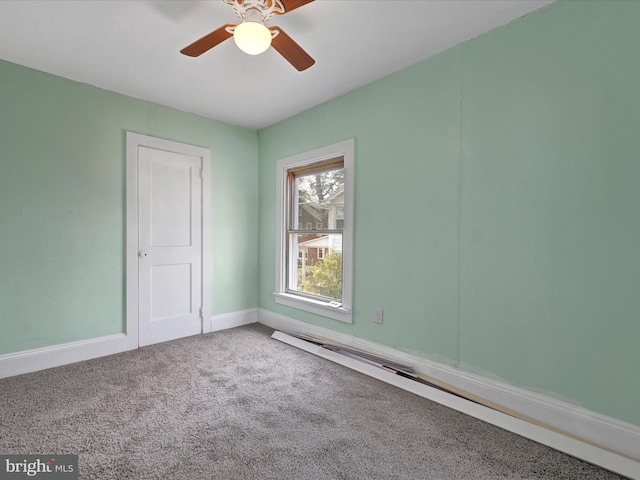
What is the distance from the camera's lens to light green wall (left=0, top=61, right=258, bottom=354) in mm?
2371

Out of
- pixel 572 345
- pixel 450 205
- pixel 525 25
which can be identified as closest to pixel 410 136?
pixel 450 205

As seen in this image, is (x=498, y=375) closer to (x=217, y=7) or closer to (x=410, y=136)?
(x=410, y=136)

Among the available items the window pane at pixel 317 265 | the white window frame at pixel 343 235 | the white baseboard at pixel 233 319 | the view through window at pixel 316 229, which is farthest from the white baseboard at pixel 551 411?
the white baseboard at pixel 233 319

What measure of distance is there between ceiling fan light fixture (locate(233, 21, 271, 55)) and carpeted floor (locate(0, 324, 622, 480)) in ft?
6.83

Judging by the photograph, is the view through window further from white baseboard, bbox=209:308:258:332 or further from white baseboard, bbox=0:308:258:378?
white baseboard, bbox=0:308:258:378

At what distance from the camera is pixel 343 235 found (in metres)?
2.89

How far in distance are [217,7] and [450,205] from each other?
6.42 ft

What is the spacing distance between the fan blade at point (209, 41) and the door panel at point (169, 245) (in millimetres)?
1563

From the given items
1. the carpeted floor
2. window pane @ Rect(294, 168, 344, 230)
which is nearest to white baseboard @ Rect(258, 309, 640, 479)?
the carpeted floor

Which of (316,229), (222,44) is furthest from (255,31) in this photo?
(316,229)

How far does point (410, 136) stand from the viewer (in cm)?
242

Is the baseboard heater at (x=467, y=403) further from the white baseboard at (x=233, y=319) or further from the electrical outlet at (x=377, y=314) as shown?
the white baseboard at (x=233, y=319)

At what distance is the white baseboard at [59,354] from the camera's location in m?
2.36

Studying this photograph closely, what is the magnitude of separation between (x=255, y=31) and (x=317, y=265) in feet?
7.45
